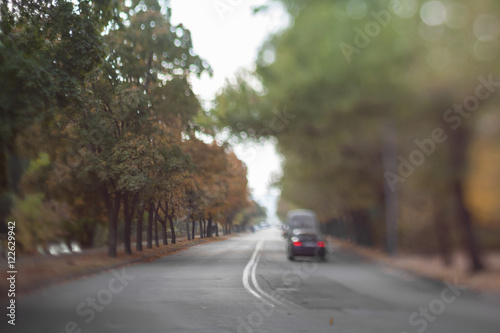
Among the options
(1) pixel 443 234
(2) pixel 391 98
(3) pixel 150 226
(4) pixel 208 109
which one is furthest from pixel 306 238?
(3) pixel 150 226

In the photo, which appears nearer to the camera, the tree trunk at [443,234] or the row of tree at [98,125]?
the row of tree at [98,125]

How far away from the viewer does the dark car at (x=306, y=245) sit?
2927 cm

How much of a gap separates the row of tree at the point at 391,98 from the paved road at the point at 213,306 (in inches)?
266

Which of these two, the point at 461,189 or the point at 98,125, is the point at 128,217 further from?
the point at 461,189

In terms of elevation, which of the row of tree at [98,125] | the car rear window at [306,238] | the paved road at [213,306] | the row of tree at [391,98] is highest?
the row of tree at [391,98]

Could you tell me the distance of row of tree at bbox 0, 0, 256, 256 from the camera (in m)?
7.36

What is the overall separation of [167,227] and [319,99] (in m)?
13.5

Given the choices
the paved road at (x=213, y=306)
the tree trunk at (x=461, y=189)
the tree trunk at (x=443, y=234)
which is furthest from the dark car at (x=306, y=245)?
the paved road at (x=213, y=306)

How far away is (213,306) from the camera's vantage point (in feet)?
33.9

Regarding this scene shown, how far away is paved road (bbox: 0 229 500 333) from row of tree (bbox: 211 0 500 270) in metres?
6.75

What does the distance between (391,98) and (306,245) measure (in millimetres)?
11186

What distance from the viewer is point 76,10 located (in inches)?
394

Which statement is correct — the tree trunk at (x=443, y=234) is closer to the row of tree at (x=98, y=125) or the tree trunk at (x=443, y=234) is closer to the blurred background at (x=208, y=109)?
the blurred background at (x=208, y=109)

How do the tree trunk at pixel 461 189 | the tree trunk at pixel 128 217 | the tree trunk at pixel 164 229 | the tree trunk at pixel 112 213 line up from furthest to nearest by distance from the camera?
the tree trunk at pixel 461 189
the tree trunk at pixel 164 229
the tree trunk at pixel 128 217
the tree trunk at pixel 112 213
